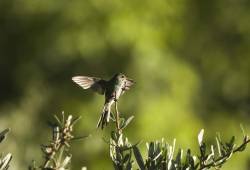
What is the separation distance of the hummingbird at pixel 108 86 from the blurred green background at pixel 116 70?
5.35 m

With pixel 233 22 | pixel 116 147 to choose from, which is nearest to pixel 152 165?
pixel 116 147

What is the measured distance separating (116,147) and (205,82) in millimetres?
8647

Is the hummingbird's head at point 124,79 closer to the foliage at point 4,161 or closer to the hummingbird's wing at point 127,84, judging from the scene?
the hummingbird's wing at point 127,84

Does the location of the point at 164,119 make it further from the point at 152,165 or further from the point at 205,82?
the point at 152,165

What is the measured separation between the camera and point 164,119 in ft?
26.2

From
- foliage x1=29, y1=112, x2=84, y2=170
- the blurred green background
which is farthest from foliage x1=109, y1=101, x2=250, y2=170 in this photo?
the blurred green background

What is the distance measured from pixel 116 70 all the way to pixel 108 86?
22.4ft

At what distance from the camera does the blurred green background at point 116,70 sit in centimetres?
784

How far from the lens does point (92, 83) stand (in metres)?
1.48

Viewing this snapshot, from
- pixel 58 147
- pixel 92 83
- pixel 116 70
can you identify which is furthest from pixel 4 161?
pixel 116 70

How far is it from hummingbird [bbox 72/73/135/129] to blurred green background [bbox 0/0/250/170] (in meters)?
5.35

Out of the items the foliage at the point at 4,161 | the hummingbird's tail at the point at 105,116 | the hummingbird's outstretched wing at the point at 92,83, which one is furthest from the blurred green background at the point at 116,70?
the foliage at the point at 4,161

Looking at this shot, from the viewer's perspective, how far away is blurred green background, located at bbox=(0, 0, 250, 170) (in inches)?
309

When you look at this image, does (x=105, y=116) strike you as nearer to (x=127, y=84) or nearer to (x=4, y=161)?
(x=127, y=84)
